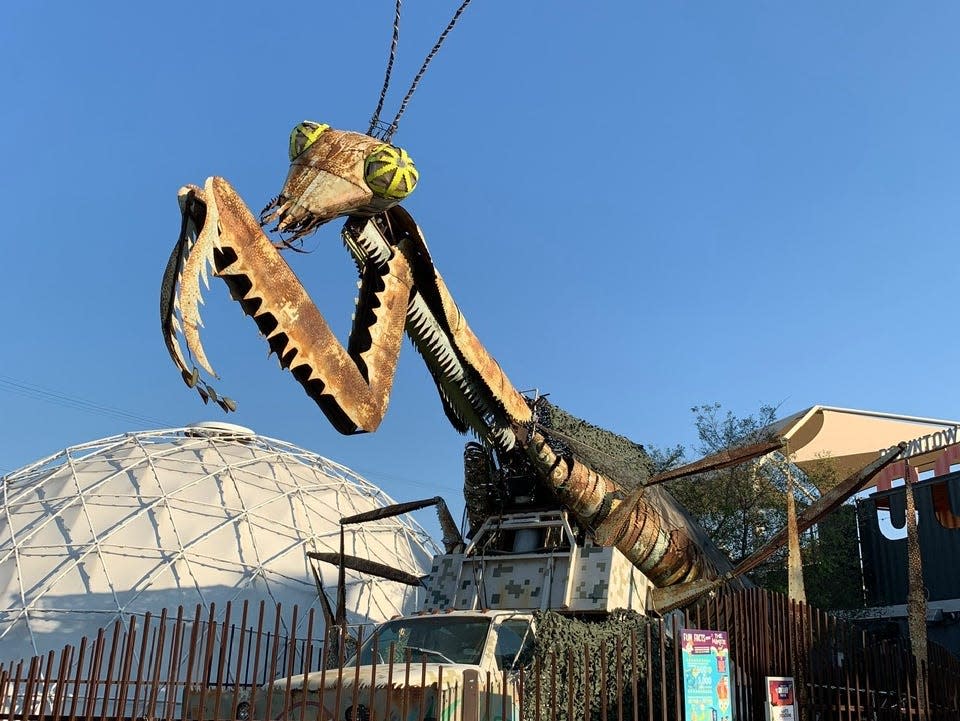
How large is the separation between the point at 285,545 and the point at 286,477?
4.28 m

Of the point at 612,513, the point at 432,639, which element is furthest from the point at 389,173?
the point at 612,513

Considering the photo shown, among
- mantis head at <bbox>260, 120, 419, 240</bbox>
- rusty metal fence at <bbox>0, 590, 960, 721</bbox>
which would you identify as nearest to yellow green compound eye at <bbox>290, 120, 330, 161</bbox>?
mantis head at <bbox>260, 120, 419, 240</bbox>

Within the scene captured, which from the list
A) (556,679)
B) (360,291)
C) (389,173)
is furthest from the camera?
(360,291)

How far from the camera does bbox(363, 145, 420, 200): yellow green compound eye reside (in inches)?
271

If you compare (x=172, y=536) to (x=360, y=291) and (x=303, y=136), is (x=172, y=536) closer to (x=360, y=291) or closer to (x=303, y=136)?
(x=360, y=291)

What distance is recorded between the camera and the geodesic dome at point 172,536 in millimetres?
23828

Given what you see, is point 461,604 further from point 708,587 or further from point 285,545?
point 285,545

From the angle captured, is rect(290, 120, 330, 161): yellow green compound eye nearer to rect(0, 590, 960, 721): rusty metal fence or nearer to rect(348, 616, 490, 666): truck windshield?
rect(0, 590, 960, 721): rusty metal fence

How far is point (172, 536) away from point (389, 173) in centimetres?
2160

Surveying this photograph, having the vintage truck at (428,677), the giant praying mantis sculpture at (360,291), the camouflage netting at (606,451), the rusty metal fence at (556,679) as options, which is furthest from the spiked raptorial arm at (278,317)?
the camouflage netting at (606,451)

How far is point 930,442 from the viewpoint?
19000mm

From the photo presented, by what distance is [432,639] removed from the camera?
29.0 ft

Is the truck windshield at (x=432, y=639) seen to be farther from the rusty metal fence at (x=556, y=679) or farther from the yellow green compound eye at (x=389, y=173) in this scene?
the yellow green compound eye at (x=389, y=173)

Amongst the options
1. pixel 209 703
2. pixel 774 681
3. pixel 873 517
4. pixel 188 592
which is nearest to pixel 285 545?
pixel 188 592
